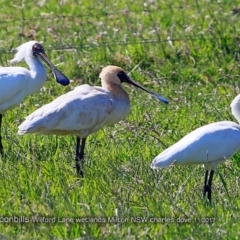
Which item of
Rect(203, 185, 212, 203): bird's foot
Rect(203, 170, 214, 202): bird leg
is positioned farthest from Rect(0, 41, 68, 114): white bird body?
Rect(203, 185, 212, 203): bird's foot

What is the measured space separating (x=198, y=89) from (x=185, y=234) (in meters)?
3.94

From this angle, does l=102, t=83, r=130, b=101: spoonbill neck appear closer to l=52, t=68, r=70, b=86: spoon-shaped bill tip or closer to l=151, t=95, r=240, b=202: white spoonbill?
l=52, t=68, r=70, b=86: spoon-shaped bill tip

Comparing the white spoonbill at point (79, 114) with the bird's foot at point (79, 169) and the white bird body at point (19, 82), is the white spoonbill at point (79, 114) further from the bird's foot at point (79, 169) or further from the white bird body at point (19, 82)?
the white bird body at point (19, 82)

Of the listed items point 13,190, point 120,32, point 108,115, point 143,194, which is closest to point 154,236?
point 143,194

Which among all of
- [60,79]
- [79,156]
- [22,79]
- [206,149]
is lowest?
[79,156]

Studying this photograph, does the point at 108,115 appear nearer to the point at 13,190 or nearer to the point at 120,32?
the point at 13,190

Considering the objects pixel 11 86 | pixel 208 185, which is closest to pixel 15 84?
pixel 11 86

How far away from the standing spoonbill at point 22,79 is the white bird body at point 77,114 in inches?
21.8

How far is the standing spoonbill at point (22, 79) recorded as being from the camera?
753cm

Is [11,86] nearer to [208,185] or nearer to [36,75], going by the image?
[36,75]

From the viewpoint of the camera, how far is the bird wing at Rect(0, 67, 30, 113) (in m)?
7.52

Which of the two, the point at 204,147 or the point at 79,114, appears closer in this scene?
the point at 204,147

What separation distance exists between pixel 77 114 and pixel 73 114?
31mm

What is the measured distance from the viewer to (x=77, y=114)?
7004 mm
